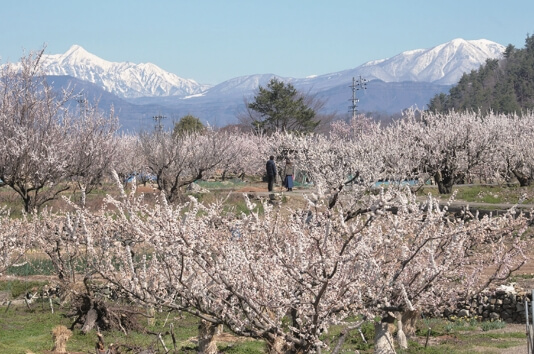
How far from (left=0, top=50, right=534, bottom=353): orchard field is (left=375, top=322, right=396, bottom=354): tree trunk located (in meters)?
0.02

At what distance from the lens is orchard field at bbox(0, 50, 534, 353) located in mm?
8750

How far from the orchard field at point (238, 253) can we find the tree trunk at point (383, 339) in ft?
0.07

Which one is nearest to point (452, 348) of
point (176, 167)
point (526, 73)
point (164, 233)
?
point (164, 233)

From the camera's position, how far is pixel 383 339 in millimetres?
11984

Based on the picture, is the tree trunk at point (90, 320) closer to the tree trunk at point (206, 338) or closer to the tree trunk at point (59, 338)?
the tree trunk at point (59, 338)

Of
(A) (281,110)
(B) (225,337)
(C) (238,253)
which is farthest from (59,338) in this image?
(A) (281,110)

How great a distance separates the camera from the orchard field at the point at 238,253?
28.7ft

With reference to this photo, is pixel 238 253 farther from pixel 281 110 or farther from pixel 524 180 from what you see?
pixel 281 110

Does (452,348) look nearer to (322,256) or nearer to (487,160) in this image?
(322,256)

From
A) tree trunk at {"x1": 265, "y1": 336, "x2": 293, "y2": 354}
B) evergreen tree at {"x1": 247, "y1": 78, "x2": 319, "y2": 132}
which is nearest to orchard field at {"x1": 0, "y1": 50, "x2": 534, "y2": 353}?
tree trunk at {"x1": 265, "y1": 336, "x2": 293, "y2": 354}

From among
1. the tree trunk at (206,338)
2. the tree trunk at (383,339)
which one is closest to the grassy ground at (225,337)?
the tree trunk at (206,338)

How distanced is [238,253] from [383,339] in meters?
3.98

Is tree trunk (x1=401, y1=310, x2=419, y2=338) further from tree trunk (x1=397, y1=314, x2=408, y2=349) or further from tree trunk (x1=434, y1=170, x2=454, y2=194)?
tree trunk (x1=434, y1=170, x2=454, y2=194)

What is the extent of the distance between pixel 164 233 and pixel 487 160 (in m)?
36.6
